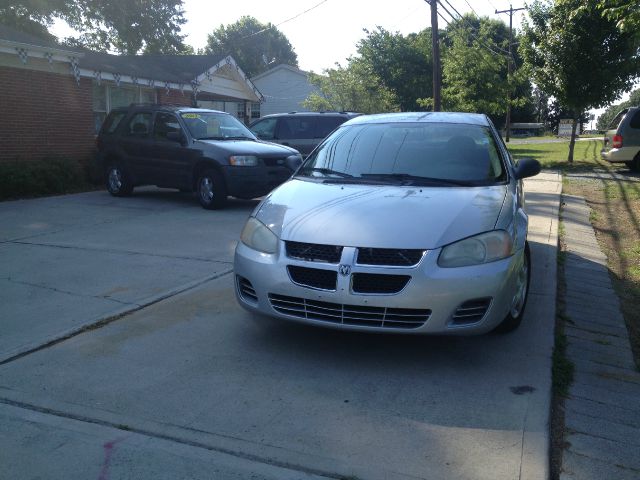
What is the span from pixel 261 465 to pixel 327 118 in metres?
12.8

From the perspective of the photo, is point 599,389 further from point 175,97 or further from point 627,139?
point 175,97

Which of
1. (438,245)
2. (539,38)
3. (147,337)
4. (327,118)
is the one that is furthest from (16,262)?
(539,38)

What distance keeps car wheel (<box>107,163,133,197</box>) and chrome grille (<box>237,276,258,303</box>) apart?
859 centimetres

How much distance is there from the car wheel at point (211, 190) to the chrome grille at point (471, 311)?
7329mm

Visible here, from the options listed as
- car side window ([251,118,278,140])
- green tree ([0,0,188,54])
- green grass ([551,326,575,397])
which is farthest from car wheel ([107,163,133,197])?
green tree ([0,0,188,54])

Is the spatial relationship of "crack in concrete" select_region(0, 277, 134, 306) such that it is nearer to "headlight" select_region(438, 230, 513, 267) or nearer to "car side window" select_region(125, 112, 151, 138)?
"headlight" select_region(438, 230, 513, 267)

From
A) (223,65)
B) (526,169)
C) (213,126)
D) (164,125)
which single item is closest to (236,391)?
(526,169)

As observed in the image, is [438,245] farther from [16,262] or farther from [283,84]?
[283,84]

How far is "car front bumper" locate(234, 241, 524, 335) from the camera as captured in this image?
386 cm

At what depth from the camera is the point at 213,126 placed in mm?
11719

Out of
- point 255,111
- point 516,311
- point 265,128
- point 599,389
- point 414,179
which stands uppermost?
point 255,111

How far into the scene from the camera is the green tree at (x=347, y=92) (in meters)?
30.8

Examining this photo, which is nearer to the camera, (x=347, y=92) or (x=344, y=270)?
(x=344, y=270)

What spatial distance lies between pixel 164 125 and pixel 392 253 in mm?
8735
